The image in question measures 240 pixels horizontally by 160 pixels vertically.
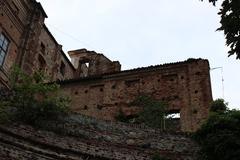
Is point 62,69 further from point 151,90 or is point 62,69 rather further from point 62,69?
point 151,90

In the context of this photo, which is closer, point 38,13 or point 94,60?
point 38,13

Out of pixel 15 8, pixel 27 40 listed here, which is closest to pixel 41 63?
pixel 27 40

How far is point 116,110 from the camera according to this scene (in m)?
23.4

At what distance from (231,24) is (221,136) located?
6.66 m

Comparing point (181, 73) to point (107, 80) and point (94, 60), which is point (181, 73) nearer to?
point (107, 80)

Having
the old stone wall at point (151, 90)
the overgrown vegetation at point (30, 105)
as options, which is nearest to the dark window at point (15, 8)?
the old stone wall at point (151, 90)

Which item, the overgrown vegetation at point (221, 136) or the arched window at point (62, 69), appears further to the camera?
the arched window at point (62, 69)

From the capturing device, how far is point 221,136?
45.2ft

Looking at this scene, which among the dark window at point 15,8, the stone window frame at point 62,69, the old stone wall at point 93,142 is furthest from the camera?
the stone window frame at point 62,69

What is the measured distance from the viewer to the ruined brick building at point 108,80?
880 inches

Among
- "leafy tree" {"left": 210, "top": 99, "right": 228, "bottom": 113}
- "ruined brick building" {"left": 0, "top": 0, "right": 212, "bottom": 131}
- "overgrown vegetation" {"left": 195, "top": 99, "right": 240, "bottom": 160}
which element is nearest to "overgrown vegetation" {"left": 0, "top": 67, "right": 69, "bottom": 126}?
"overgrown vegetation" {"left": 195, "top": 99, "right": 240, "bottom": 160}

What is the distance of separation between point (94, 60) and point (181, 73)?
1021cm

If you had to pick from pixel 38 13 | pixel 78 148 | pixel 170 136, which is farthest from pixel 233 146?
pixel 38 13

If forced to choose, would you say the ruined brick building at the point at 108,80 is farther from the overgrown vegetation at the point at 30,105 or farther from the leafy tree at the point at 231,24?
the leafy tree at the point at 231,24
